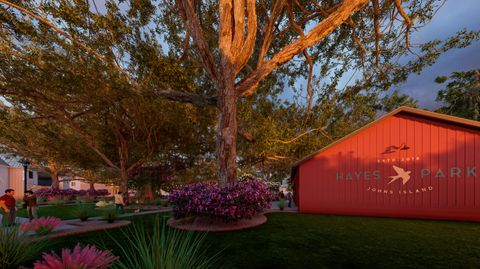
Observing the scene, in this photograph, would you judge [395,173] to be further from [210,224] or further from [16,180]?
[16,180]

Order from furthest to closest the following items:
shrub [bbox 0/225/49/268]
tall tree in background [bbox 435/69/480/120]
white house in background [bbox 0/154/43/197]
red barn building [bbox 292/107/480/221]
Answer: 1. white house in background [bbox 0/154/43/197]
2. tall tree in background [bbox 435/69/480/120]
3. red barn building [bbox 292/107/480/221]
4. shrub [bbox 0/225/49/268]

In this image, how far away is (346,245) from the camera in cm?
626

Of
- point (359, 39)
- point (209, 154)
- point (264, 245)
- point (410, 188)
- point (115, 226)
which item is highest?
point (359, 39)

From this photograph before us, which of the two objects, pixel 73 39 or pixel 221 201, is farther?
pixel 73 39

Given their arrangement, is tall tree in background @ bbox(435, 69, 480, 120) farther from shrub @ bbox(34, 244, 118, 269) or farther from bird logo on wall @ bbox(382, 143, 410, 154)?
shrub @ bbox(34, 244, 118, 269)

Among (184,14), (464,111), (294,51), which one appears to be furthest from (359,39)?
(464,111)

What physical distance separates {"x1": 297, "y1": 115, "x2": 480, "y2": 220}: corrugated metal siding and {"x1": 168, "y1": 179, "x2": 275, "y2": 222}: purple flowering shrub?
4415mm

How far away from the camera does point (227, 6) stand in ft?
34.6

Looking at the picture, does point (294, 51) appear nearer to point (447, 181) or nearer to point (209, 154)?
point (447, 181)

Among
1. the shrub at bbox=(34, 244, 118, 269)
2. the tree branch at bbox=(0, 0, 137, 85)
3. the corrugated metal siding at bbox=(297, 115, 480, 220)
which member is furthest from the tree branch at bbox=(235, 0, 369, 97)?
the shrub at bbox=(34, 244, 118, 269)

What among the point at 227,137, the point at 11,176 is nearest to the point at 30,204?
the point at 227,137

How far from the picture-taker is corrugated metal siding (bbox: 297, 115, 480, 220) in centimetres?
1030

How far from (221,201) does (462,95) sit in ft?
89.6

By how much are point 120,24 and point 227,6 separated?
5.38 meters
